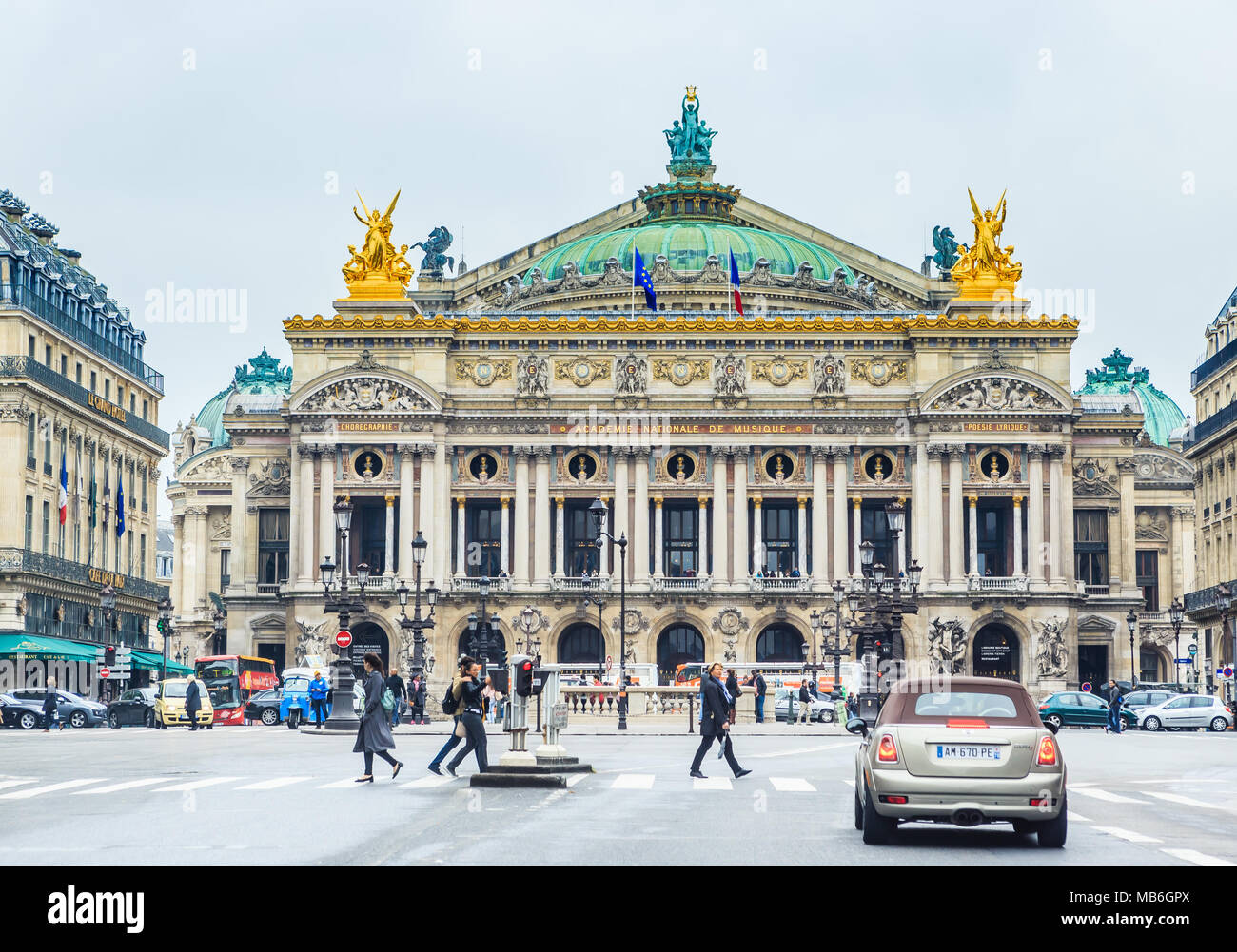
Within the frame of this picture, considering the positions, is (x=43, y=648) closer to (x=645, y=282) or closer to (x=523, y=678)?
(x=645, y=282)

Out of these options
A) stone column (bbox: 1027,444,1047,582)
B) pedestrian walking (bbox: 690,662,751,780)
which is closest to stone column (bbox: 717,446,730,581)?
stone column (bbox: 1027,444,1047,582)

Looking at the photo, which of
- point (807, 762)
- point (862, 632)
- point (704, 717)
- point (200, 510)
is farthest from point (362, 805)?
point (200, 510)

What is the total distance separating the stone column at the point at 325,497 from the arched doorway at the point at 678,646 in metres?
16.8

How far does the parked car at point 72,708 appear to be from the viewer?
229ft

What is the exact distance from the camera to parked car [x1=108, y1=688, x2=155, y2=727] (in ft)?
234

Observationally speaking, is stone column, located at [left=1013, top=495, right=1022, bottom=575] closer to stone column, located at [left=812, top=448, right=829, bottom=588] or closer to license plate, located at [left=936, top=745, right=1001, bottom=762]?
stone column, located at [left=812, top=448, right=829, bottom=588]

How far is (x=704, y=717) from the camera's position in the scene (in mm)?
33812

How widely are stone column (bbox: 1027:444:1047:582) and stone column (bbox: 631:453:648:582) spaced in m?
19.0

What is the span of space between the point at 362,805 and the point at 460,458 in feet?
238

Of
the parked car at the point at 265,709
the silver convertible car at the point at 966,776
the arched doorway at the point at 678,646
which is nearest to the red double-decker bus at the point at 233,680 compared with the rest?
the parked car at the point at 265,709

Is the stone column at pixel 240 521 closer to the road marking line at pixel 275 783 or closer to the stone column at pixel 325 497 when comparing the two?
the stone column at pixel 325 497

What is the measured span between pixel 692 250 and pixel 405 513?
26.4 m
